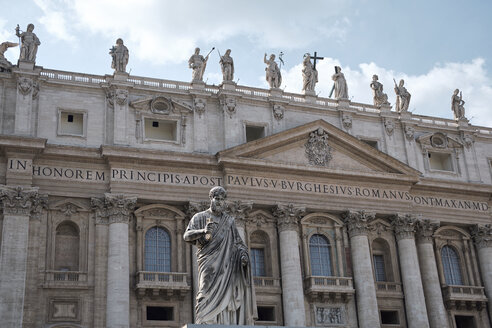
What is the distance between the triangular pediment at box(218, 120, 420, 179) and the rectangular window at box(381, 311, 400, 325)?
6931 millimetres

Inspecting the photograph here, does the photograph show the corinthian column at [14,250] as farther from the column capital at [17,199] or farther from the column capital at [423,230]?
the column capital at [423,230]

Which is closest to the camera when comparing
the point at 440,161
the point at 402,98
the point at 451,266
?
the point at 451,266

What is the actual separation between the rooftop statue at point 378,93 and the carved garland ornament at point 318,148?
5132 mm

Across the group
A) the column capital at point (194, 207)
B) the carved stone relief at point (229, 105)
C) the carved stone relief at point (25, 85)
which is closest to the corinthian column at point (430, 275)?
the carved stone relief at point (229, 105)

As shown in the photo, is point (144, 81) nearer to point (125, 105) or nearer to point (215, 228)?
point (125, 105)

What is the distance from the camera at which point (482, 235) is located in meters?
37.7

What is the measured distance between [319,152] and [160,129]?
311 inches

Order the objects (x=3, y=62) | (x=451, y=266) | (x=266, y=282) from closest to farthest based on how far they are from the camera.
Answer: (x=3, y=62)
(x=266, y=282)
(x=451, y=266)

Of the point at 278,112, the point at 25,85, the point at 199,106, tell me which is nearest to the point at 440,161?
the point at 278,112

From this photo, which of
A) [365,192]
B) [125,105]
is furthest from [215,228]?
[365,192]

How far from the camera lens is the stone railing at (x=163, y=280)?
29.9 metres

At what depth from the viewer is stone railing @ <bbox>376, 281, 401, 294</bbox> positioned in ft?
114

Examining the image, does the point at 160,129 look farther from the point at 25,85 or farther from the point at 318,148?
the point at 318,148

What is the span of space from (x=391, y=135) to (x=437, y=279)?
7.98m
